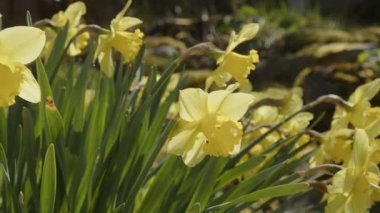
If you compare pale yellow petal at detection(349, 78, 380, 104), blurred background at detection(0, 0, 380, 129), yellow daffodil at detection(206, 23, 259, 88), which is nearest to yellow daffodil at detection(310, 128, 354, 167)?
pale yellow petal at detection(349, 78, 380, 104)

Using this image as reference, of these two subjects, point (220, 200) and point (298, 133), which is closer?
point (220, 200)

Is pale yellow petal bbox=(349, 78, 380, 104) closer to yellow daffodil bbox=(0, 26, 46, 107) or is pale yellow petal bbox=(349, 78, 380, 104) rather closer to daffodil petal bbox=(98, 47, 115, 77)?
daffodil petal bbox=(98, 47, 115, 77)

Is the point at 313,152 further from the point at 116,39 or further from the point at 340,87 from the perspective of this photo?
the point at 340,87

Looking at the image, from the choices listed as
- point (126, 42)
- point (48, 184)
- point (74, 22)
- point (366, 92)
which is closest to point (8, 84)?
point (48, 184)

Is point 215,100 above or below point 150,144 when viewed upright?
above

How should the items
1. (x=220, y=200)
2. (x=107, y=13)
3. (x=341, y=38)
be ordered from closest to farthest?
1. (x=220, y=200)
2. (x=341, y=38)
3. (x=107, y=13)

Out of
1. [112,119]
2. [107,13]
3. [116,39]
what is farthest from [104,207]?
[107,13]

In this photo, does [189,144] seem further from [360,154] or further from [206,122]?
[360,154]
